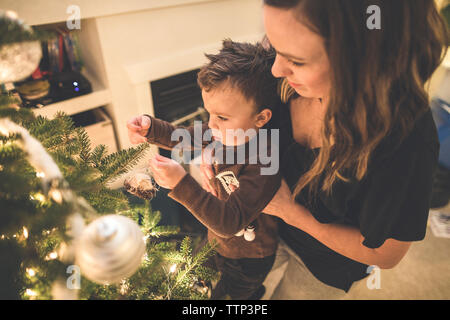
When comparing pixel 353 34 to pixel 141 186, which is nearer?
pixel 353 34

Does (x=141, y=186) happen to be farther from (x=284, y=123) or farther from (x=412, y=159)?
(x=412, y=159)

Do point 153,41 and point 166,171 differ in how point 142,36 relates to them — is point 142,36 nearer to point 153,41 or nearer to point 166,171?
point 153,41

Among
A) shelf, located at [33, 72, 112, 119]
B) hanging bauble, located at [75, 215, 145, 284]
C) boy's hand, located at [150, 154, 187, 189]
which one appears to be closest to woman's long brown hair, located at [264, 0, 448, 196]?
boy's hand, located at [150, 154, 187, 189]

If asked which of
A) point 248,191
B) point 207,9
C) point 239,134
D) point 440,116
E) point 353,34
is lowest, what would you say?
point 440,116

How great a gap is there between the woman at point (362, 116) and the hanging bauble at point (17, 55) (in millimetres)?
440

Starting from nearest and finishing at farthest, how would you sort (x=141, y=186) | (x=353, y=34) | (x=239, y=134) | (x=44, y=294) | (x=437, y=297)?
(x=44, y=294) < (x=353, y=34) < (x=141, y=186) < (x=239, y=134) < (x=437, y=297)

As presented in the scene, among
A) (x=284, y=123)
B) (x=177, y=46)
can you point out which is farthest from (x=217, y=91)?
(x=177, y=46)

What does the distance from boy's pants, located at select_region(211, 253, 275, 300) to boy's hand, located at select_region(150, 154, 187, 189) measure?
489 millimetres

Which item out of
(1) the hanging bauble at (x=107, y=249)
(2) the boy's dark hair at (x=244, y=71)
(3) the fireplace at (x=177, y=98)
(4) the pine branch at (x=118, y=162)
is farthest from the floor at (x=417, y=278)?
(3) the fireplace at (x=177, y=98)

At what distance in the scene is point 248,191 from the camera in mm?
788

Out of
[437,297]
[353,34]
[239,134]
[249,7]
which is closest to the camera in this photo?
[353,34]

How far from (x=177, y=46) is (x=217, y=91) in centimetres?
120

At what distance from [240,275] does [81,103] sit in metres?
1.33

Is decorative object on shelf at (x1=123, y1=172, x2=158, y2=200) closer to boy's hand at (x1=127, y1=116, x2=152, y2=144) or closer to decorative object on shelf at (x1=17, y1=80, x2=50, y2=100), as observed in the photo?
boy's hand at (x1=127, y1=116, x2=152, y2=144)
